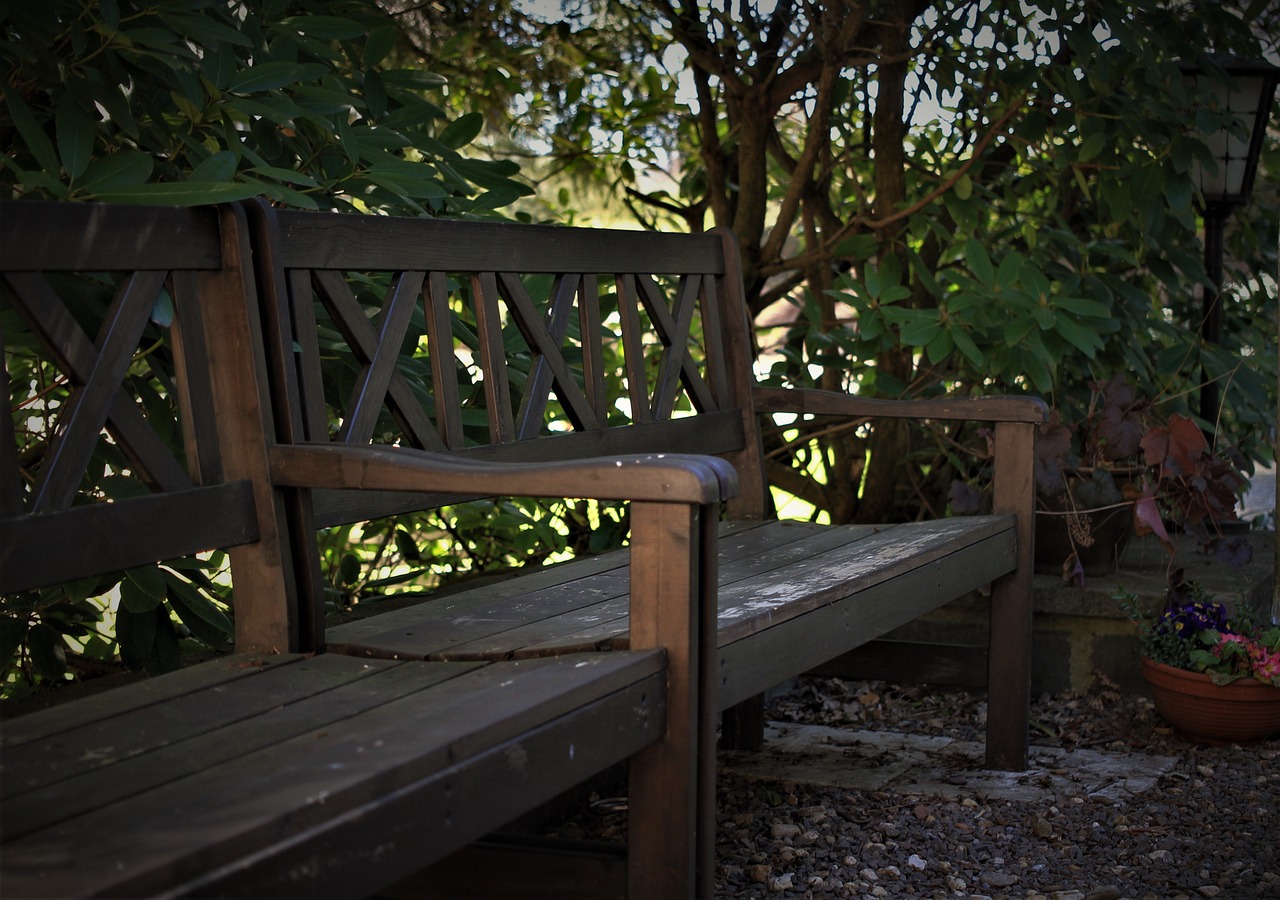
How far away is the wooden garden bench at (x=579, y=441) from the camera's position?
1.81m

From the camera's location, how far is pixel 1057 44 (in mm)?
4441

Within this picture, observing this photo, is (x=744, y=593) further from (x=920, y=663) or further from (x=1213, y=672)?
(x=1213, y=672)

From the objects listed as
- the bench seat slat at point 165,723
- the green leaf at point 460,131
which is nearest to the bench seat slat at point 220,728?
the bench seat slat at point 165,723

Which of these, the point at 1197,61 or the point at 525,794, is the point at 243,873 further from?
the point at 1197,61

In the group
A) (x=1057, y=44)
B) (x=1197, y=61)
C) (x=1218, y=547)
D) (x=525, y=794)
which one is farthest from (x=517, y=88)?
(x=525, y=794)

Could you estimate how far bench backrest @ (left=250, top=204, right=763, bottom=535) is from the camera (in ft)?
6.50

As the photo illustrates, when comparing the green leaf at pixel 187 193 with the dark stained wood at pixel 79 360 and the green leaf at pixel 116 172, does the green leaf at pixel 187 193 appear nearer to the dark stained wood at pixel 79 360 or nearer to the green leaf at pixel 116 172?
the green leaf at pixel 116 172

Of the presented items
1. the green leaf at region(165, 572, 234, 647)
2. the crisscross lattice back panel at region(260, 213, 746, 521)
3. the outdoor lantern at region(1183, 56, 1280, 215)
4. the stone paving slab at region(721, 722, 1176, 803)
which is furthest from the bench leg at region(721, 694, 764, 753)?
the outdoor lantern at region(1183, 56, 1280, 215)

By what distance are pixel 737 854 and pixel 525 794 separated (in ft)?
4.00

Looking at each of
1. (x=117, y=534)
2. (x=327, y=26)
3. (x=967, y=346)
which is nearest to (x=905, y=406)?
(x=967, y=346)

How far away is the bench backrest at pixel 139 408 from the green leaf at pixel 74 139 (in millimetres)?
158

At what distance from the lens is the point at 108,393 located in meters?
1.73

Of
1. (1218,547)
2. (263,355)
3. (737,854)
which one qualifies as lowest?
(737,854)

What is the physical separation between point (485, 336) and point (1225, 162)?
2.85 m
